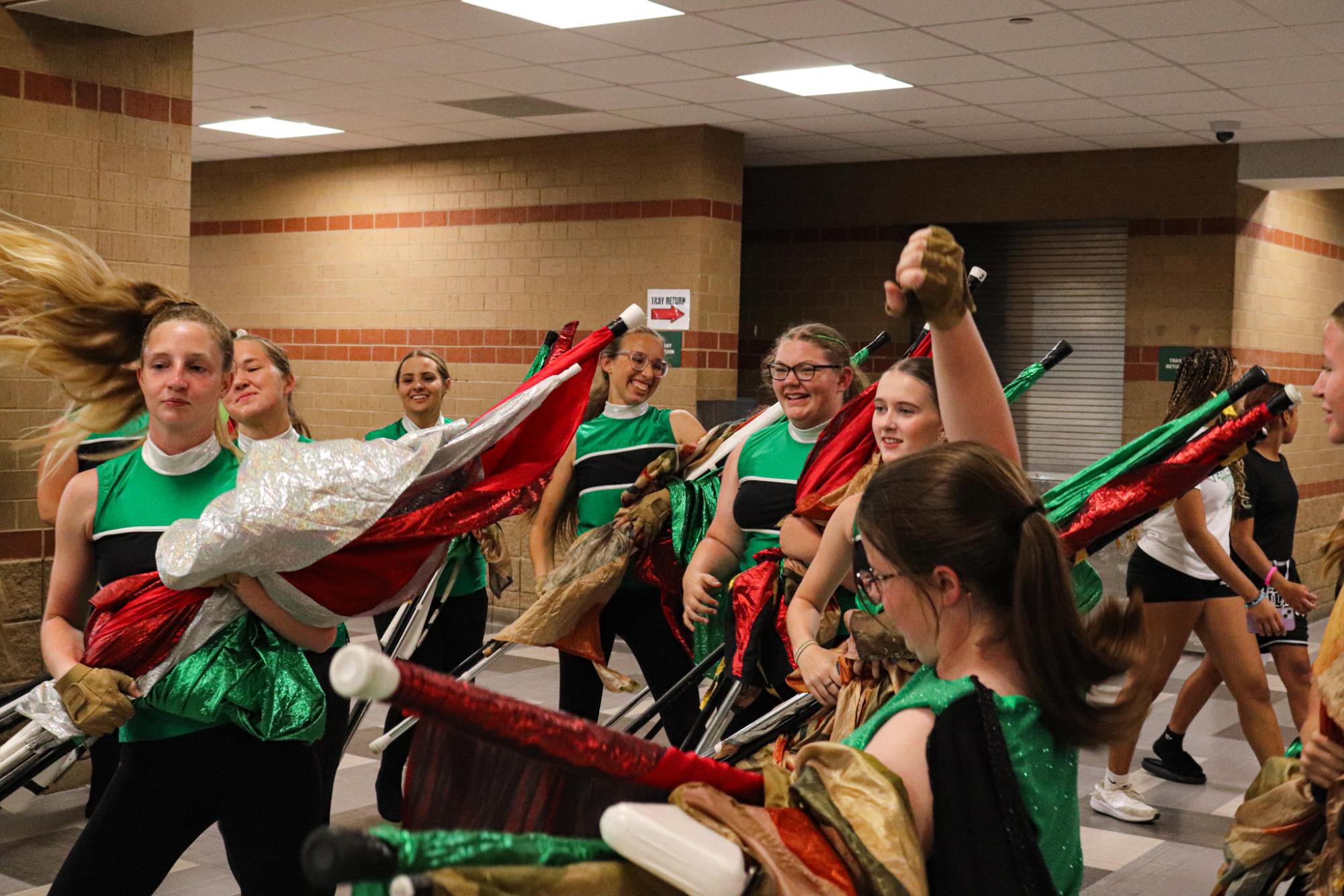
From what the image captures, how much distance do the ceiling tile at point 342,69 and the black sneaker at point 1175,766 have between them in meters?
5.10

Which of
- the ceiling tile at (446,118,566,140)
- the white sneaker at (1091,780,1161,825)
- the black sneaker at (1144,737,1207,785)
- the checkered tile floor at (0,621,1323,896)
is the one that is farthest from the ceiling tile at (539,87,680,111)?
the white sneaker at (1091,780,1161,825)

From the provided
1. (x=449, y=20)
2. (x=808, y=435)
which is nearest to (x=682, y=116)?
(x=449, y=20)

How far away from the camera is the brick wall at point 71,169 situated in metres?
5.18

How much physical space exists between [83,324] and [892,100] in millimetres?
6075

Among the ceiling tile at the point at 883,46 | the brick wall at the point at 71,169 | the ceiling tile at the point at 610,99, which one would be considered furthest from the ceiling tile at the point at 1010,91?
the brick wall at the point at 71,169

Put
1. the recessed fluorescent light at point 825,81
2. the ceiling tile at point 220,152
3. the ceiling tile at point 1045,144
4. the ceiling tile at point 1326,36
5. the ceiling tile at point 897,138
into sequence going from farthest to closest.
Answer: the ceiling tile at point 220,152
the ceiling tile at point 1045,144
the ceiling tile at point 897,138
the recessed fluorescent light at point 825,81
the ceiling tile at point 1326,36

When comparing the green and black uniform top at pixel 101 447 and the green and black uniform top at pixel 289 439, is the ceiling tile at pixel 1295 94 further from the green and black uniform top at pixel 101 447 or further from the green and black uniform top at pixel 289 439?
the green and black uniform top at pixel 101 447

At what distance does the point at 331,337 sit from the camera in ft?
36.5

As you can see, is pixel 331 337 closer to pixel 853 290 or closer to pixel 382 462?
pixel 853 290

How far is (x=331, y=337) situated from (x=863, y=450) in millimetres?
8402

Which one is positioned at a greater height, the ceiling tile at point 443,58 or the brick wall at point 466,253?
the ceiling tile at point 443,58

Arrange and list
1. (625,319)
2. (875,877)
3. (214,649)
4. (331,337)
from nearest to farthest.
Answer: (875,877), (214,649), (625,319), (331,337)

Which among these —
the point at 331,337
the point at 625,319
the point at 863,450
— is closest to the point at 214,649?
the point at 625,319

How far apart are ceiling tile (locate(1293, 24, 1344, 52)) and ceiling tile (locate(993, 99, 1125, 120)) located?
158 cm
